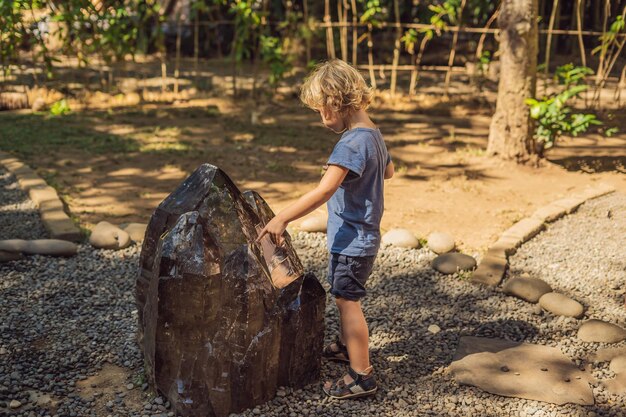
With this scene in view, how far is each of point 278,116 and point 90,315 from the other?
6250 mm

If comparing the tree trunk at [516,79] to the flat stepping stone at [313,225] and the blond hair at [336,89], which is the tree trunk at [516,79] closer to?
the flat stepping stone at [313,225]

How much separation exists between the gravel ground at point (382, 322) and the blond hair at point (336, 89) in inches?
47.5

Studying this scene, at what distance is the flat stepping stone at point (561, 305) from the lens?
3.98 meters

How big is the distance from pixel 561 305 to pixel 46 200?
148 inches

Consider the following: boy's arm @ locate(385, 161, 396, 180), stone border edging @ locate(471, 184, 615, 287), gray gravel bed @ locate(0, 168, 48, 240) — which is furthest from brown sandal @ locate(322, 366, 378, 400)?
gray gravel bed @ locate(0, 168, 48, 240)

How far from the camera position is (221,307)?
277 centimetres

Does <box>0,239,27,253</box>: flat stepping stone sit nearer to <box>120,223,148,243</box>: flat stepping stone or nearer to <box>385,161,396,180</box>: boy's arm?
<box>120,223,148,243</box>: flat stepping stone

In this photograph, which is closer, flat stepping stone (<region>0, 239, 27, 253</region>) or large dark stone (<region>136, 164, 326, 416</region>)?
large dark stone (<region>136, 164, 326, 416</region>)

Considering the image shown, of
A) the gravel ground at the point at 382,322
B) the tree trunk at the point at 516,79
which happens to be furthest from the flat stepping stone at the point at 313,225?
the tree trunk at the point at 516,79

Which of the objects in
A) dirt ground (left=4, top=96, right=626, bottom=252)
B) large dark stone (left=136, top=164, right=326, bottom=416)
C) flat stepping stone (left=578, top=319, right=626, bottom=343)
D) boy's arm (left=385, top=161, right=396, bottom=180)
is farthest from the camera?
dirt ground (left=4, top=96, right=626, bottom=252)

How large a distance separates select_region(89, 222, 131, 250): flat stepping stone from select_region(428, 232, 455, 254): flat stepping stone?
201 centimetres

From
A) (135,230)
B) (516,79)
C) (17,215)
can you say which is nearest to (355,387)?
(135,230)

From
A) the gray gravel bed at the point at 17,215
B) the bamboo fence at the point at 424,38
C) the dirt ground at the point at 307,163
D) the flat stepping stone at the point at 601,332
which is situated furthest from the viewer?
the bamboo fence at the point at 424,38

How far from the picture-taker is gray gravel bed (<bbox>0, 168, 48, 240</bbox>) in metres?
5.04
